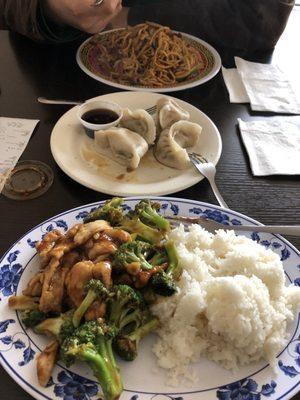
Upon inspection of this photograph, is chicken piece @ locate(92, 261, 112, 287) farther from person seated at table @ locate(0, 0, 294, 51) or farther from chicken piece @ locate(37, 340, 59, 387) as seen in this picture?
person seated at table @ locate(0, 0, 294, 51)

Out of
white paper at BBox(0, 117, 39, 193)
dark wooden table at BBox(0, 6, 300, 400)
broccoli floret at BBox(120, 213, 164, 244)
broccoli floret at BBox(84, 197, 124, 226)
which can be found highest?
broccoli floret at BBox(120, 213, 164, 244)

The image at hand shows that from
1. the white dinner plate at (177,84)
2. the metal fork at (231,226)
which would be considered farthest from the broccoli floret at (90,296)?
the white dinner plate at (177,84)

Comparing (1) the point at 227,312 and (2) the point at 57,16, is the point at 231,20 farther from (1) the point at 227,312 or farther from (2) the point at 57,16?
(1) the point at 227,312

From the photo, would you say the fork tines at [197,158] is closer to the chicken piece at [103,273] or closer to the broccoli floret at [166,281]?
the broccoli floret at [166,281]

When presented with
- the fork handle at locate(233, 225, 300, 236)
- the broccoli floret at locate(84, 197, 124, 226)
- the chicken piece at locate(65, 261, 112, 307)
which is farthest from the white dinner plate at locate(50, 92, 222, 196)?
the chicken piece at locate(65, 261, 112, 307)

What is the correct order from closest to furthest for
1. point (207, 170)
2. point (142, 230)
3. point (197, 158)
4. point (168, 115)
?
point (142, 230), point (207, 170), point (197, 158), point (168, 115)

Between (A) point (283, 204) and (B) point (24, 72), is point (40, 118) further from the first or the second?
(A) point (283, 204)

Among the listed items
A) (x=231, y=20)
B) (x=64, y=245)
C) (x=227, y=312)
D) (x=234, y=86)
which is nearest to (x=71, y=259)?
(x=64, y=245)
